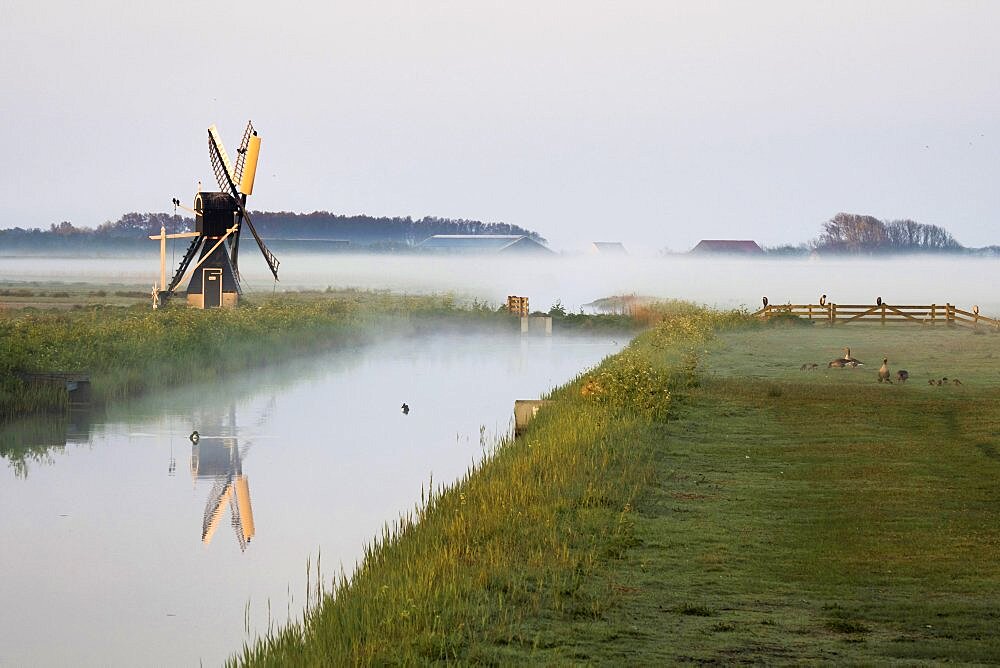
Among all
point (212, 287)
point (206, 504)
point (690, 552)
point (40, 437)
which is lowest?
point (206, 504)

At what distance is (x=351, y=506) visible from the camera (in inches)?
747

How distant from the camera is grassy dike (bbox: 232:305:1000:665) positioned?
8.45 metres

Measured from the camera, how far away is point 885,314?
185 ft

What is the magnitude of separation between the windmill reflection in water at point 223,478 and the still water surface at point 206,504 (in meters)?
0.05

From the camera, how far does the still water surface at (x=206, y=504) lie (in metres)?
12.6

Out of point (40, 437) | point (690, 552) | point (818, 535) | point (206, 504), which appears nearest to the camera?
point (690, 552)

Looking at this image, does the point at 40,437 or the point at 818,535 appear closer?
the point at 818,535

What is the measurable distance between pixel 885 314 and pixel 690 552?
157ft

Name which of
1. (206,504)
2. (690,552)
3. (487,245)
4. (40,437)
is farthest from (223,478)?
(487,245)

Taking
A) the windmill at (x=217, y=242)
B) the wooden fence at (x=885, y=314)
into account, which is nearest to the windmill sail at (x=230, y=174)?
the windmill at (x=217, y=242)

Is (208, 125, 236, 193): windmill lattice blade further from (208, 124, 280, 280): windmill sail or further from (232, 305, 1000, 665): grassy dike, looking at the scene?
(232, 305, 1000, 665): grassy dike

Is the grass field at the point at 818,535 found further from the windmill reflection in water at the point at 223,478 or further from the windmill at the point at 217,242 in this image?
the windmill at the point at 217,242

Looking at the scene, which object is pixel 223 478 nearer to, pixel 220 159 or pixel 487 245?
pixel 220 159

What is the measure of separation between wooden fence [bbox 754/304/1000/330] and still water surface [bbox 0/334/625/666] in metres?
22.8
